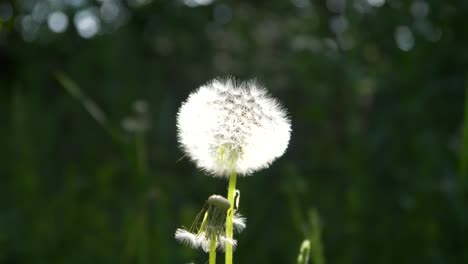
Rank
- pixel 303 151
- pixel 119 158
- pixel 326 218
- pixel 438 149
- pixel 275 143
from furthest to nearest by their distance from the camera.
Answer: pixel 303 151
pixel 119 158
pixel 326 218
pixel 438 149
pixel 275 143

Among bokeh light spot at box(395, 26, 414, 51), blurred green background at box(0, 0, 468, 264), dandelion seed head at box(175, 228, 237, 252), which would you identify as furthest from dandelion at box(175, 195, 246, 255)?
bokeh light spot at box(395, 26, 414, 51)

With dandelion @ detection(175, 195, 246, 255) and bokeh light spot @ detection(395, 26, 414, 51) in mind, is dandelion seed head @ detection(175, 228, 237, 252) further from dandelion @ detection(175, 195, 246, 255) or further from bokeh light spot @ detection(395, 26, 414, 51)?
bokeh light spot @ detection(395, 26, 414, 51)

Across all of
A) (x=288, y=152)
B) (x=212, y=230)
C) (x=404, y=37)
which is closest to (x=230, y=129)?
(x=212, y=230)

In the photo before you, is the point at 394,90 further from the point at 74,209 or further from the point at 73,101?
the point at 73,101

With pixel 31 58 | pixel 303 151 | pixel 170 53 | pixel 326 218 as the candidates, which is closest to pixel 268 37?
pixel 170 53

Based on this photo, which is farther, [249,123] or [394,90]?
[394,90]

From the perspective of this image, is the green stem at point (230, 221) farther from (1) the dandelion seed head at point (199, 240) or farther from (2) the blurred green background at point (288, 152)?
(2) the blurred green background at point (288, 152)
